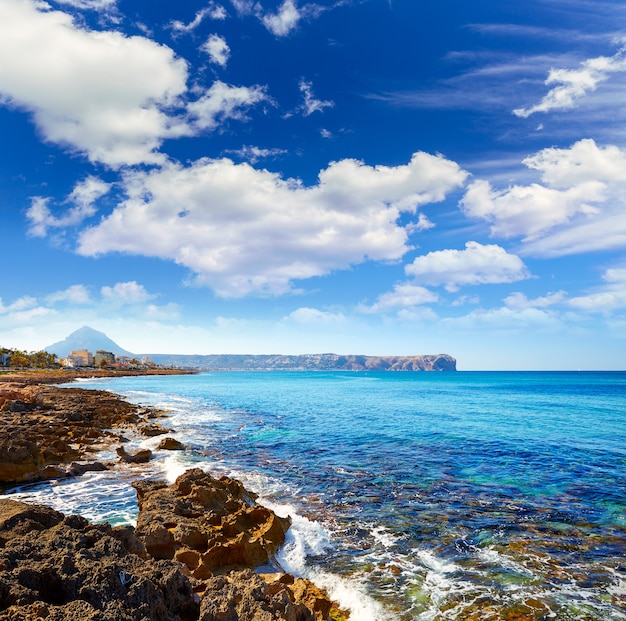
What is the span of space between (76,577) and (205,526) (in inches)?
230

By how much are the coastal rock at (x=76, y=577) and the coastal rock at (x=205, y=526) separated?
278 centimetres

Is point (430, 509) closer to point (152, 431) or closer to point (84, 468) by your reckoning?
point (84, 468)

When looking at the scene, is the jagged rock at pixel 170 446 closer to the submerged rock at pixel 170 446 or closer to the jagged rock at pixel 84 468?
the submerged rock at pixel 170 446

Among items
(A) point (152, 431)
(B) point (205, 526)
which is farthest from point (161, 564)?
(A) point (152, 431)

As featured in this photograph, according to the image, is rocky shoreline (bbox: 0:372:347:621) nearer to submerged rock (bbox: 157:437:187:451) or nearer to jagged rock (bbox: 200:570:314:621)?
jagged rock (bbox: 200:570:314:621)

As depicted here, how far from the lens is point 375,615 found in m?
9.27

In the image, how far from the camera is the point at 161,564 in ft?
24.8

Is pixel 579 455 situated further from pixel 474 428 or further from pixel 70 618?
pixel 70 618

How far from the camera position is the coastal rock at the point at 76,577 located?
5711mm

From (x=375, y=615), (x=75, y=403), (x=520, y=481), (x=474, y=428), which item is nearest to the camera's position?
(x=375, y=615)

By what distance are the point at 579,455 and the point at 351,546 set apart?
22.2m

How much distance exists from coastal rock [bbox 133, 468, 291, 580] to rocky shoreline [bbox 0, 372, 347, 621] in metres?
0.03

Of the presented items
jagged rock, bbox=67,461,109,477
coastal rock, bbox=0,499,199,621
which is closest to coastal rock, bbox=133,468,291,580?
coastal rock, bbox=0,499,199,621

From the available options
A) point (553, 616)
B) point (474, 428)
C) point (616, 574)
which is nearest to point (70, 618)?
point (553, 616)
